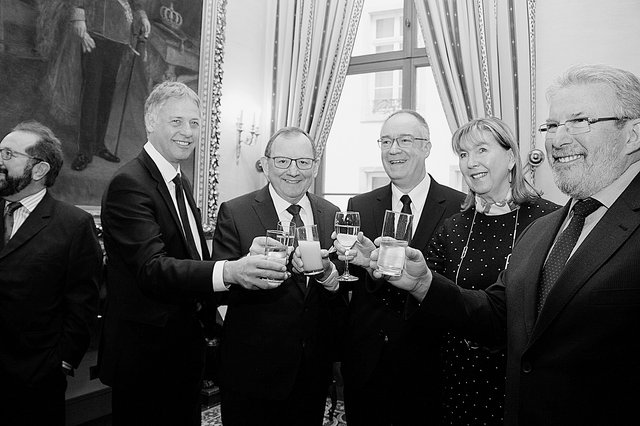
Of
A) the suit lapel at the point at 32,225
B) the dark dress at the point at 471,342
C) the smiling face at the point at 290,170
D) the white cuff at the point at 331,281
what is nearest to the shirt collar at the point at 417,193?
the dark dress at the point at 471,342

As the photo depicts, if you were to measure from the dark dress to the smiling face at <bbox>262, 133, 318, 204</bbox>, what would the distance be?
0.72m

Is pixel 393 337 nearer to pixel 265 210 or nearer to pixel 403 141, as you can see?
pixel 265 210

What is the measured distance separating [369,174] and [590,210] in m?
4.60

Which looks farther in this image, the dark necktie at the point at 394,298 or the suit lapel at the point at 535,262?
the dark necktie at the point at 394,298

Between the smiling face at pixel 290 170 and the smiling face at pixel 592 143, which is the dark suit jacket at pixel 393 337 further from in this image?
the smiling face at pixel 592 143

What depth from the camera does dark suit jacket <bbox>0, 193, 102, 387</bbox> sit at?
2355 millimetres

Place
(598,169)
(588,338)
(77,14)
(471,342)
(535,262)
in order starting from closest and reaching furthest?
(588,338), (598,169), (535,262), (471,342), (77,14)

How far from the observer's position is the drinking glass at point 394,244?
5.47 ft

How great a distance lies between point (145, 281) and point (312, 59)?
3.97 m

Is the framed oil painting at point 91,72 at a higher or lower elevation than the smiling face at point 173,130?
higher

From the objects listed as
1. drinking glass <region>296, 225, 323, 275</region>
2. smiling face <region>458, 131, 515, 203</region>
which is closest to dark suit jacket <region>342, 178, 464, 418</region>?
smiling face <region>458, 131, 515, 203</region>

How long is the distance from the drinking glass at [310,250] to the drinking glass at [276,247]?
0.12 meters

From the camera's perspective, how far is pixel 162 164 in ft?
7.70

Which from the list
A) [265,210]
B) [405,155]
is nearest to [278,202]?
[265,210]
